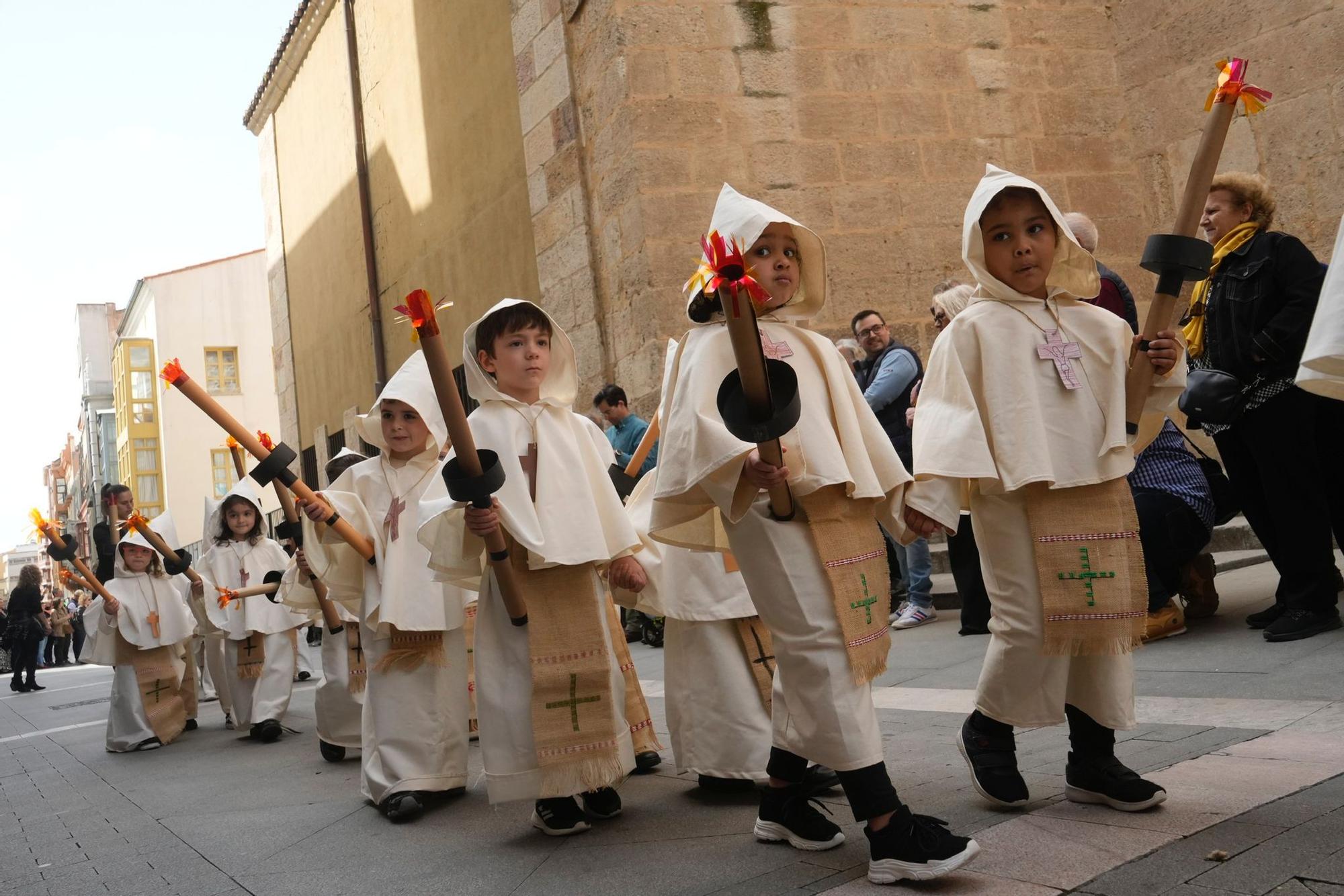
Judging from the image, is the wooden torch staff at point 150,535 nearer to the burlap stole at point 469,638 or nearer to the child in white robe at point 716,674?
the burlap stole at point 469,638

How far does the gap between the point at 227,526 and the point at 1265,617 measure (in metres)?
6.58

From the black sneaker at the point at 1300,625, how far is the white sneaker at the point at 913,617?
2.69 metres

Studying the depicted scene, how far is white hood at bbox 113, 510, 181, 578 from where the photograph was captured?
29.0 feet

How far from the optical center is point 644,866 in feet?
11.2

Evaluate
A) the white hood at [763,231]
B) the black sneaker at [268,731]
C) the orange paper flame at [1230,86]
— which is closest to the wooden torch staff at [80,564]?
the black sneaker at [268,731]

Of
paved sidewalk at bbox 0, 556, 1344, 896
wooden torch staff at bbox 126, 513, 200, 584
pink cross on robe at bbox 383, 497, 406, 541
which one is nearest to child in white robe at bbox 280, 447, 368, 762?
paved sidewalk at bbox 0, 556, 1344, 896

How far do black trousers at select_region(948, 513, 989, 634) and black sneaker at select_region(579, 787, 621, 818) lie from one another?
3.28 m

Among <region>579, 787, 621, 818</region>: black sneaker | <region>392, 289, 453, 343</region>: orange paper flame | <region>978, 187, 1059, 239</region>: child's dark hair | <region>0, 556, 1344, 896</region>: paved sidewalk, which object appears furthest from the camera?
<region>579, 787, 621, 818</region>: black sneaker

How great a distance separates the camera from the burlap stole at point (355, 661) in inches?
224

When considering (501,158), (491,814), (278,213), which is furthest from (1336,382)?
(278,213)

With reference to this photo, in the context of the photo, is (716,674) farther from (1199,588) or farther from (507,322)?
(1199,588)

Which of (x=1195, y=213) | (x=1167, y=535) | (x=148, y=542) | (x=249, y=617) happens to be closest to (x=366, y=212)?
(x=148, y=542)

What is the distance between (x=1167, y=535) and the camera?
18.5 feet

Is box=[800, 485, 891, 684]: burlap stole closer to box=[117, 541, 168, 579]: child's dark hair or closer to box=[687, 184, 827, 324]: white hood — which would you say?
box=[687, 184, 827, 324]: white hood
